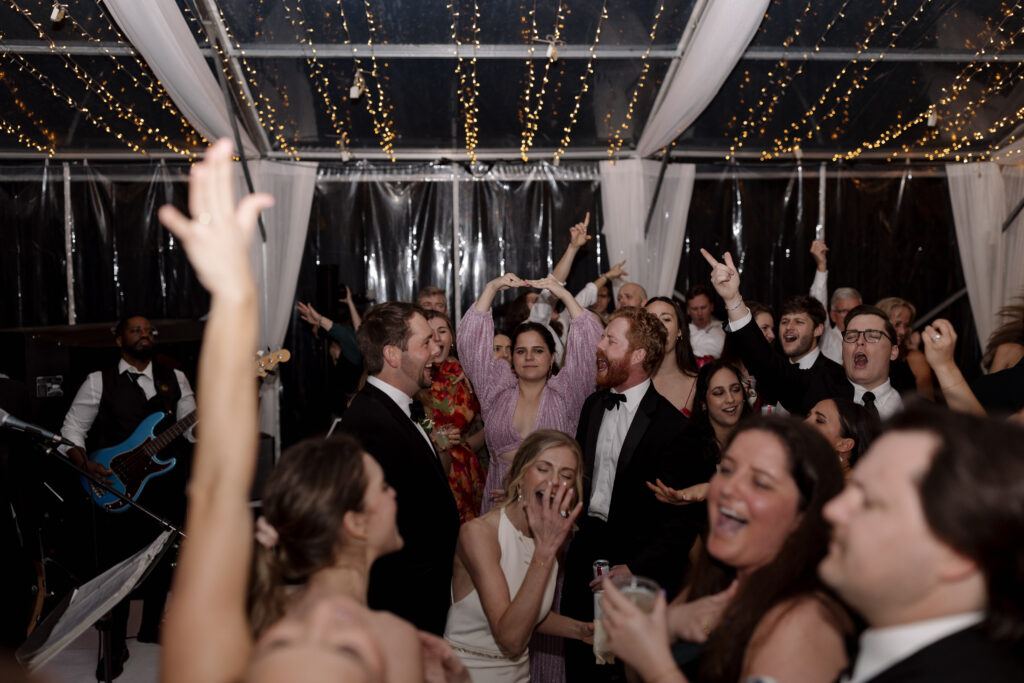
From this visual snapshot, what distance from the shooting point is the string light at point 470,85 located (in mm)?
4797

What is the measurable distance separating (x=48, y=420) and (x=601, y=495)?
334 centimetres

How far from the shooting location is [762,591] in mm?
1447

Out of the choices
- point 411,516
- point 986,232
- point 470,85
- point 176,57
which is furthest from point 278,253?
point 986,232

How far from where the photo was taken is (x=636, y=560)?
2.51 m

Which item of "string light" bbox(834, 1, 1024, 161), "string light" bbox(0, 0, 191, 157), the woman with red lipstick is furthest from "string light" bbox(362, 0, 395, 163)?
the woman with red lipstick

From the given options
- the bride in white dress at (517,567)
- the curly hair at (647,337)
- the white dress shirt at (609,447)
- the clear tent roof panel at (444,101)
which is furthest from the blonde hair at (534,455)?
the clear tent roof panel at (444,101)

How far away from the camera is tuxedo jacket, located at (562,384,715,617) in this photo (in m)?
2.72

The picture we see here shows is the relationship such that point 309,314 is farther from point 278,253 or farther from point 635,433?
point 635,433

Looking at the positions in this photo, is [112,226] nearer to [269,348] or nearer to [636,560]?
[269,348]

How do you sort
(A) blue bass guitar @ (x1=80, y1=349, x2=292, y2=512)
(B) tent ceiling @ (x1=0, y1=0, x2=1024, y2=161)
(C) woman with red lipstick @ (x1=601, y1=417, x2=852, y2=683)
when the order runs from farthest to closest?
1. (B) tent ceiling @ (x1=0, y1=0, x2=1024, y2=161)
2. (A) blue bass guitar @ (x1=80, y1=349, x2=292, y2=512)
3. (C) woman with red lipstick @ (x1=601, y1=417, x2=852, y2=683)

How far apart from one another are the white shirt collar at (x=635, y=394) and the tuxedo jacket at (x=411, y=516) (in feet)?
2.58

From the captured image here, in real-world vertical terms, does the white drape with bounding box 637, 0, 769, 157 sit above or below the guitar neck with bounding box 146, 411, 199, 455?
above

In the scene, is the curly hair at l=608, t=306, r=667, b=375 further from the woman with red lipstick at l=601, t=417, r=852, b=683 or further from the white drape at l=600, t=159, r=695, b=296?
the white drape at l=600, t=159, r=695, b=296

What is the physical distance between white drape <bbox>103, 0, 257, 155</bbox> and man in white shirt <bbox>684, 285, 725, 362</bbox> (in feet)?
10.3
